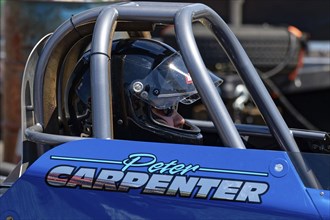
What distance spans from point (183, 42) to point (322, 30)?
20.5 ft

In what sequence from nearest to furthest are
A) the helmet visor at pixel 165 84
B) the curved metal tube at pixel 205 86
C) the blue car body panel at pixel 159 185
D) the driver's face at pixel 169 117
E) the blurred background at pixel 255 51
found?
the blue car body panel at pixel 159 185, the curved metal tube at pixel 205 86, the helmet visor at pixel 165 84, the driver's face at pixel 169 117, the blurred background at pixel 255 51

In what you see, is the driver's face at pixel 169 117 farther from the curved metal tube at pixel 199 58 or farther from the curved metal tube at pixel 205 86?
the curved metal tube at pixel 205 86

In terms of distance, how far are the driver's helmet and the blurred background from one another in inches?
107

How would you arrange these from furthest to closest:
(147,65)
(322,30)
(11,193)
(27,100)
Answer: (322,30) → (27,100) → (147,65) → (11,193)

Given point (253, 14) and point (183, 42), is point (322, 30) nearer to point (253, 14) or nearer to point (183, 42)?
point (253, 14)

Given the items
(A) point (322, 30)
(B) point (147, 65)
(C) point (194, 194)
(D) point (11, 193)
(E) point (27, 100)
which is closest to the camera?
(C) point (194, 194)

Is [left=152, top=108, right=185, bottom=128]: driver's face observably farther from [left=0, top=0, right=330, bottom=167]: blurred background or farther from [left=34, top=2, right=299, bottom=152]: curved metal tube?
[left=0, top=0, right=330, bottom=167]: blurred background

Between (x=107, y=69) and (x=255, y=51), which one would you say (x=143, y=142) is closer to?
(x=107, y=69)

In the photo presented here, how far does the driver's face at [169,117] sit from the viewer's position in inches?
108

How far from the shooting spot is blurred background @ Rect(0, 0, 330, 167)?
593cm

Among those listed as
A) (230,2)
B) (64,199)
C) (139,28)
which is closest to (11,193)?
(64,199)

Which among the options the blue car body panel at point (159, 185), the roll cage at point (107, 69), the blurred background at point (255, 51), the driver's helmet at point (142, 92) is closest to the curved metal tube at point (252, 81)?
the roll cage at point (107, 69)

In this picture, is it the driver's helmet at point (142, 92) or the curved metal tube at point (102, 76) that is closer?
the curved metal tube at point (102, 76)

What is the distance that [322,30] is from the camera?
328 inches
